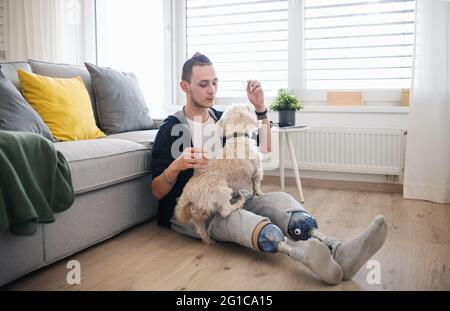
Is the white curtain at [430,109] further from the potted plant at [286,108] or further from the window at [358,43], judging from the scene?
the potted plant at [286,108]

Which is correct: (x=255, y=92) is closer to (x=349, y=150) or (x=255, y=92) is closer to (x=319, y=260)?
(x=319, y=260)

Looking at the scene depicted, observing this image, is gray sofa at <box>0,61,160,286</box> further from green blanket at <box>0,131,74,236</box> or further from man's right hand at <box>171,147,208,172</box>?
man's right hand at <box>171,147,208,172</box>

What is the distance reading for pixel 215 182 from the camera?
1.59 m

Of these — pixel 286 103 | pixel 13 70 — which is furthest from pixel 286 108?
pixel 13 70

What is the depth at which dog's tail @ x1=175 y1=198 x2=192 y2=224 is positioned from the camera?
1.65 metres

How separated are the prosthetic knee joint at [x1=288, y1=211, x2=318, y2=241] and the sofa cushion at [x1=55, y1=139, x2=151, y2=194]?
2.66 feet

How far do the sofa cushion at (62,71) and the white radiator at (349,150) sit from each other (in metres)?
1.26

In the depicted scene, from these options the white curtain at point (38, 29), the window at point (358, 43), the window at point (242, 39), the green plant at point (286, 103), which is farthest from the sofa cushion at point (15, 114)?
the white curtain at point (38, 29)

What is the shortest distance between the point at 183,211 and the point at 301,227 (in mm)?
495

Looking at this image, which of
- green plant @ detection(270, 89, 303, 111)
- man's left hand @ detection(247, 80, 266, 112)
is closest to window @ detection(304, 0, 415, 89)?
green plant @ detection(270, 89, 303, 111)

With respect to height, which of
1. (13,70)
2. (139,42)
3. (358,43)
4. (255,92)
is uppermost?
(139,42)

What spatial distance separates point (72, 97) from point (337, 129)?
188 cm

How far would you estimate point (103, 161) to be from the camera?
5.62 feet
